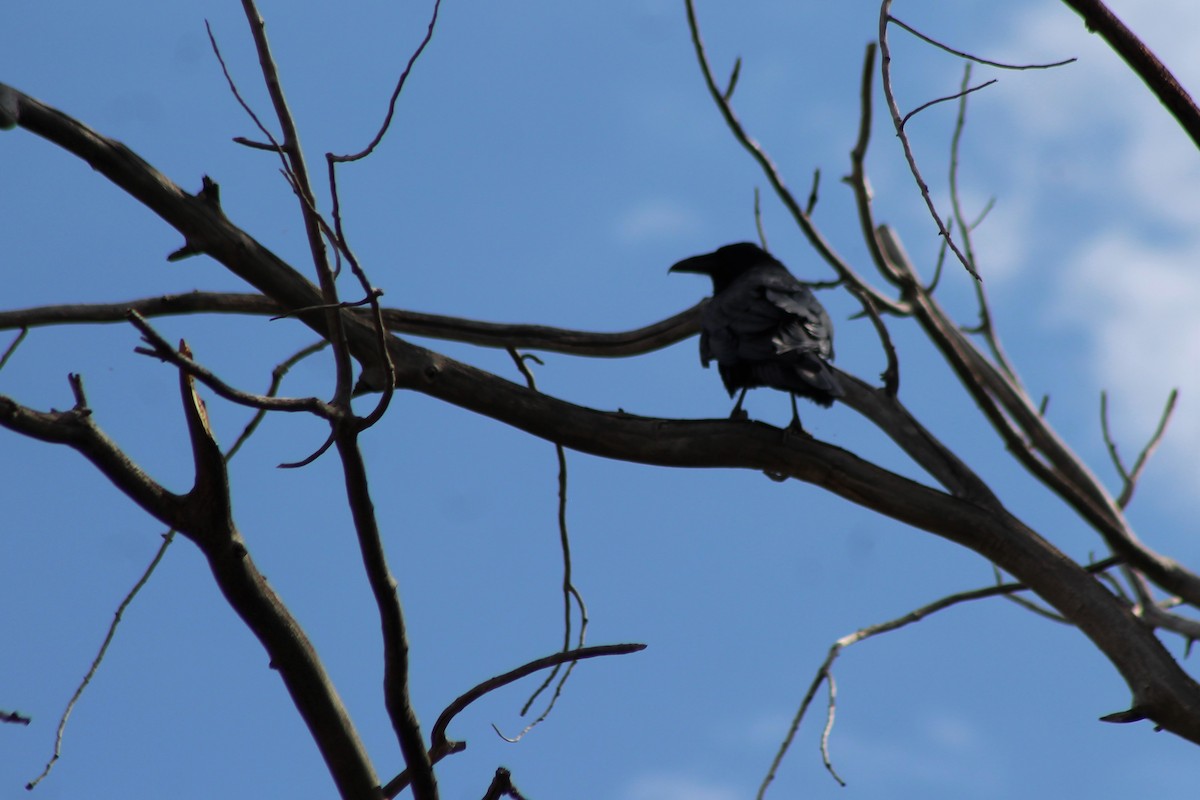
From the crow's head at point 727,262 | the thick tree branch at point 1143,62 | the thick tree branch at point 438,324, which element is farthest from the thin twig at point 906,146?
the crow's head at point 727,262

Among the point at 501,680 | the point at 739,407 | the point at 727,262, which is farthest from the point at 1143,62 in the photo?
the point at 727,262

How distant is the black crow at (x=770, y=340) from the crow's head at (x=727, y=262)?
92cm

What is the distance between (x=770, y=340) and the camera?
575 cm

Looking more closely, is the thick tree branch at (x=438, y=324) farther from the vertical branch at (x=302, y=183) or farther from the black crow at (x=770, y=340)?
the vertical branch at (x=302, y=183)

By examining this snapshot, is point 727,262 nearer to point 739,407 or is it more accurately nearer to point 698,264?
point 698,264

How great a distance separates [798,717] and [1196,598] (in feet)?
7.20

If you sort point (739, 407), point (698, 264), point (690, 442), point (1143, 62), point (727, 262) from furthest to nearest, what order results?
point (698, 264) < point (727, 262) < point (739, 407) < point (690, 442) < point (1143, 62)

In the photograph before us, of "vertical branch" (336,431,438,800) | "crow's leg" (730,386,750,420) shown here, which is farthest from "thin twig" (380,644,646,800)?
"crow's leg" (730,386,750,420)

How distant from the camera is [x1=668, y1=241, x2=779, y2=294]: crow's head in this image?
24.4 ft

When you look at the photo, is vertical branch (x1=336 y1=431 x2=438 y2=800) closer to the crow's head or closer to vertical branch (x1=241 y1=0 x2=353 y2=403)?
vertical branch (x1=241 y1=0 x2=353 y2=403)

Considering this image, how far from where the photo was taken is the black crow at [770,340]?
216 inches

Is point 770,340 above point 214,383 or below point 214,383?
above

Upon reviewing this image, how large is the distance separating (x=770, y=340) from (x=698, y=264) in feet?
6.69

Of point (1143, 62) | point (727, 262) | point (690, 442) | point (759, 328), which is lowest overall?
point (1143, 62)
